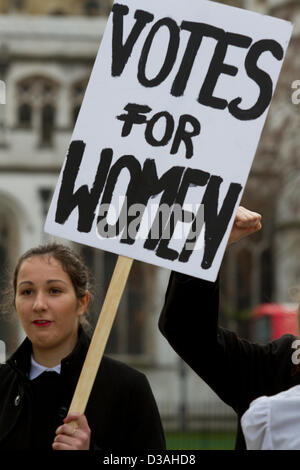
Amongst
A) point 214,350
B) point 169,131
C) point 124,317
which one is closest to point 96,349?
point 214,350

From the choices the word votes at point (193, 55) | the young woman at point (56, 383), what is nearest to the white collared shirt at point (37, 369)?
the young woman at point (56, 383)

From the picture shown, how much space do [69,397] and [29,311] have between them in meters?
0.24

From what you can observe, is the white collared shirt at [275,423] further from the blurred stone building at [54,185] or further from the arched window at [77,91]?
the arched window at [77,91]

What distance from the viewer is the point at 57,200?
284 cm

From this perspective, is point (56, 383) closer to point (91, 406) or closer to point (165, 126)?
point (91, 406)

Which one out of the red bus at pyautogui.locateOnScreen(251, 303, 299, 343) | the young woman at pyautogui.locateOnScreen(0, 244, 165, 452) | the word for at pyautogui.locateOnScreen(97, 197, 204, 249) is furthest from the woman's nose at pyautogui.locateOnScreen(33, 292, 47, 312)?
the red bus at pyautogui.locateOnScreen(251, 303, 299, 343)

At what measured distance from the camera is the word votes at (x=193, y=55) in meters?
2.86

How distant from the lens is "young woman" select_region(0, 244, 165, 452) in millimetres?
2918

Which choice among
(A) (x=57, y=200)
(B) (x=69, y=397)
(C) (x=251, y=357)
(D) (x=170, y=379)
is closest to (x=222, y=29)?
(A) (x=57, y=200)

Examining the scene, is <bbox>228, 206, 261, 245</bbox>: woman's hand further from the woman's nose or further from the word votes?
the woman's nose

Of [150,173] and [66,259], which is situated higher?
[150,173]

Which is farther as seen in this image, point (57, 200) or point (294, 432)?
point (57, 200)
